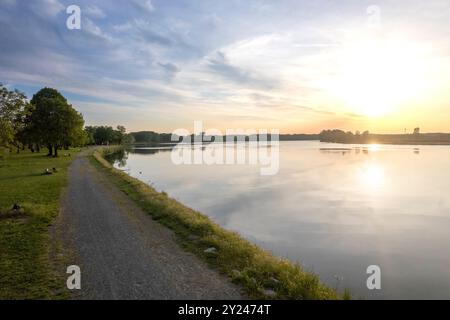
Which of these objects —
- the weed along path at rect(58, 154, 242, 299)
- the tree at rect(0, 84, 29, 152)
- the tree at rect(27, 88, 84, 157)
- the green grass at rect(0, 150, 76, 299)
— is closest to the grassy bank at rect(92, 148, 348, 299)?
the weed along path at rect(58, 154, 242, 299)

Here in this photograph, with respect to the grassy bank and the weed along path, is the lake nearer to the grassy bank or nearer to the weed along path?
the grassy bank

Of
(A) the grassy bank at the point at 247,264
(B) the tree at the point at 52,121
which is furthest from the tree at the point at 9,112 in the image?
(B) the tree at the point at 52,121

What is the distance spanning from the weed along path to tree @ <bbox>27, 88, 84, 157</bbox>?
49057mm

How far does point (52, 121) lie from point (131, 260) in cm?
5943

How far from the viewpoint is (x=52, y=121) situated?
2447 inches

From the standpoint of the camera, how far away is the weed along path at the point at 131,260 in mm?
9406

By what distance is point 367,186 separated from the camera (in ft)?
121

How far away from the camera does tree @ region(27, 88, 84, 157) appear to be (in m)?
62.1

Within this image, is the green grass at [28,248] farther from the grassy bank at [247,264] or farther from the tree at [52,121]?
the tree at [52,121]

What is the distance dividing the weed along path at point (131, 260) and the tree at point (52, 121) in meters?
49.1

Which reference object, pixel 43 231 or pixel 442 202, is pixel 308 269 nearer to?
pixel 43 231

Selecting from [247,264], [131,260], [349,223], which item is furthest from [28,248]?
[349,223]
